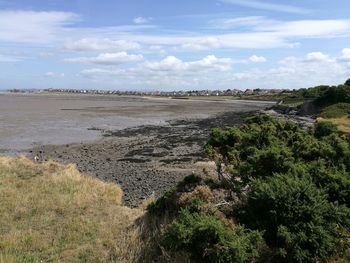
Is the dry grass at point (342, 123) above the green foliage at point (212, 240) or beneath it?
beneath

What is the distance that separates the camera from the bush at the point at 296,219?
7.62 metres

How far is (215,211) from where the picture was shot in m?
8.80

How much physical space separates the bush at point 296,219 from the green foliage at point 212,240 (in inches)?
17.1

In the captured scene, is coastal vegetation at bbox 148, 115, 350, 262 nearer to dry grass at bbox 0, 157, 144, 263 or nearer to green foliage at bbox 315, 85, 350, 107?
dry grass at bbox 0, 157, 144, 263

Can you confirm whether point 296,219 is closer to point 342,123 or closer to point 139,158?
point 139,158

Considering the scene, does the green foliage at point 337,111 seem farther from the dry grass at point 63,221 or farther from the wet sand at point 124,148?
the dry grass at point 63,221

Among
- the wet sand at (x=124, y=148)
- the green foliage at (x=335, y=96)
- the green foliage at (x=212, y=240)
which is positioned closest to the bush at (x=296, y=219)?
the green foliage at (x=212, y=240)

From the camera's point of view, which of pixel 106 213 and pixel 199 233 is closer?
pixel 199 233

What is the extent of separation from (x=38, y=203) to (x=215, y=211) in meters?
6.47

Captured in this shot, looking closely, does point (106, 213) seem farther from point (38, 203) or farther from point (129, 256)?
point (129, 256)

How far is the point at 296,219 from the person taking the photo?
26.0 feet

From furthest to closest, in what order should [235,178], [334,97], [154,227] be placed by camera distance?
[334,97] < [235,178] < [154,227]

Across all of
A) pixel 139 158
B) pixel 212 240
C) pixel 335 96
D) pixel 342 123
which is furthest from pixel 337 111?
pixel 212 240

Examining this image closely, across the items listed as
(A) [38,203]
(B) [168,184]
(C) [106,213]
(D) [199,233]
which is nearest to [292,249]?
(D) [199,233]
